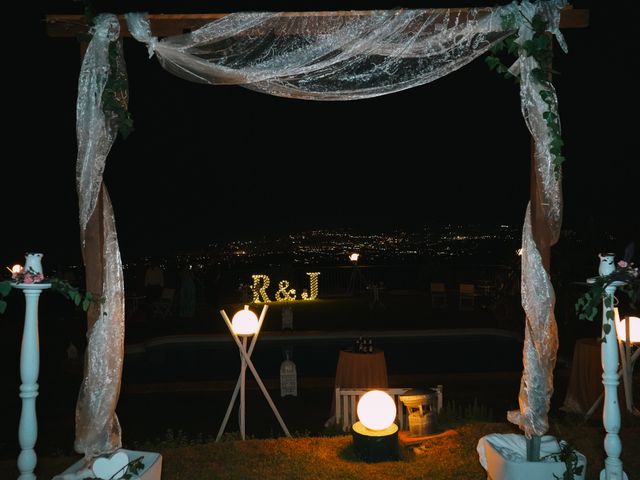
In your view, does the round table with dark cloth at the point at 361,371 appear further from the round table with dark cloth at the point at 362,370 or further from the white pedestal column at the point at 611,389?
the white pedestal column at the point at 611,389

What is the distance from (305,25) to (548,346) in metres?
2.35

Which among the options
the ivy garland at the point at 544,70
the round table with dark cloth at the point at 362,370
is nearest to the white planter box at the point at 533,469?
the ivy garland at the point at 544,70

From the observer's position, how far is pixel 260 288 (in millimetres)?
14672

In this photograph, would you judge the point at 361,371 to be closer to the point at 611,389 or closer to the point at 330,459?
the point at 330,459

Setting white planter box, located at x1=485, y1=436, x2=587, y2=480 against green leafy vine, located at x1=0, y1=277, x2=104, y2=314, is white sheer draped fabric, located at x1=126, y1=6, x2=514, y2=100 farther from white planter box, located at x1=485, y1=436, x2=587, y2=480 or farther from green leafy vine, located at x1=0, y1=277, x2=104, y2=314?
white planter box, located at x1=485, y1=436, x2=587, y2=480

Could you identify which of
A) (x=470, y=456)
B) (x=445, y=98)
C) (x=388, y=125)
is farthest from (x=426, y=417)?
(x=388, y=125)

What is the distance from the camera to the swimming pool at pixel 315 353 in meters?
9.64

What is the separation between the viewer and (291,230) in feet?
98.0

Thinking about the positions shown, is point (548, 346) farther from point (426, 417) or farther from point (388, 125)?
point (388, 125)

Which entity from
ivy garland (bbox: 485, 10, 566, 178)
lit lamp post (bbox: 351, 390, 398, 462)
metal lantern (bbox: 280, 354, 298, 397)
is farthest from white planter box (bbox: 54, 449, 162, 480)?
metal lantern (bbox: 280, 354, 298, 397)

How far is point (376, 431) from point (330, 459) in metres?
0.40

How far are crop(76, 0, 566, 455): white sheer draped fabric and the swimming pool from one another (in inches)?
229

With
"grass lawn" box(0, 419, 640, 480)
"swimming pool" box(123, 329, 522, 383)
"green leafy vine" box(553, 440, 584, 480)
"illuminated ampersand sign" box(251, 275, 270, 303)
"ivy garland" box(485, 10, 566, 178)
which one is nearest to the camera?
"green leafy vine" box(553, 440, 584, 480)

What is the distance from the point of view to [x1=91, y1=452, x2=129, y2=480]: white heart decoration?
311 cm
